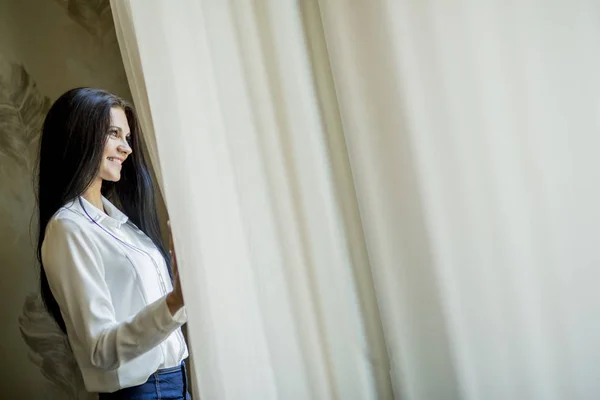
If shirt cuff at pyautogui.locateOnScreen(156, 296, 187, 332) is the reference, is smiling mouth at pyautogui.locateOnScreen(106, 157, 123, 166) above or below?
above

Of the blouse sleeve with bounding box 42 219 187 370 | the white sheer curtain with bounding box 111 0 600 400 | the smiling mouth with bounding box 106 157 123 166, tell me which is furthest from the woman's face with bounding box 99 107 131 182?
the white sheer curtain with bounding box 111 0 600 400

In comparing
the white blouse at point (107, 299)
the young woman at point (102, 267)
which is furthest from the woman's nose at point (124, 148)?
the white blouse at point (107, 299)

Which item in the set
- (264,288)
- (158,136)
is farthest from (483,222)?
(158,136)

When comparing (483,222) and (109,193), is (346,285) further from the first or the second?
(109,193)

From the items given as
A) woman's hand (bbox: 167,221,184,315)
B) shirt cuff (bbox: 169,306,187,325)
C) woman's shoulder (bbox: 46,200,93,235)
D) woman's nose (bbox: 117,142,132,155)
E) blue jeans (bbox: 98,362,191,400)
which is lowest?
blue jeans (bbox: 98,362,191,400)

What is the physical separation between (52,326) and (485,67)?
1.06 m

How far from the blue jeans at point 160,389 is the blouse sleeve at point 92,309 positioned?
89mm

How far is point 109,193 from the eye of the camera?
1158 mm

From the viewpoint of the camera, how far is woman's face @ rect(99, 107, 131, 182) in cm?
98

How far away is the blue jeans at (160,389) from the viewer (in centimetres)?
88

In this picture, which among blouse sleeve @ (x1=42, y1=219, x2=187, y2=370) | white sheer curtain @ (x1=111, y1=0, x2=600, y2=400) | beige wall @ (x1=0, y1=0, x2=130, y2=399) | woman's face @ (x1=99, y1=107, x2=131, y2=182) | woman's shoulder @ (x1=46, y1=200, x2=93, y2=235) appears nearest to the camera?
white sheer curtain @ (x1=111, y1=0, x2=600, y2=400)

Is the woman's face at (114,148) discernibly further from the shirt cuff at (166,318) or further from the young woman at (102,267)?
the shirt cuff at (166,318)

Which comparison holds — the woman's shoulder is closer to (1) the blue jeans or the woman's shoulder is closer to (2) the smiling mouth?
(2) the smiling mouth

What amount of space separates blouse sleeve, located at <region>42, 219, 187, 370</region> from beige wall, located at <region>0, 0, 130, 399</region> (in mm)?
481
